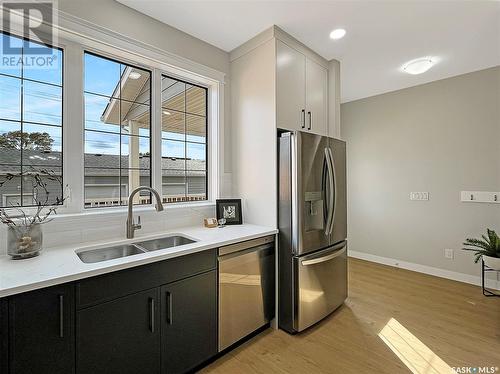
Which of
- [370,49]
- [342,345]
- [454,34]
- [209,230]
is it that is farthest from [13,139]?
[454,34]

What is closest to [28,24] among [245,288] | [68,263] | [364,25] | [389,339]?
[68,263]

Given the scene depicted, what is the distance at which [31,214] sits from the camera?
169 centimetres

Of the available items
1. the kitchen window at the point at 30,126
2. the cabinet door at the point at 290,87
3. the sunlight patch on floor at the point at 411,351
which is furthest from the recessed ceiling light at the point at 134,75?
the sunlight patch on floor at the point at 411,351

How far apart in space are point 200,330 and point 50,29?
228 cm

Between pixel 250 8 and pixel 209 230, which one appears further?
pixel 209 230

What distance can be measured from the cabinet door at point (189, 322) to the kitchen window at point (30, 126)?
42.0 inches

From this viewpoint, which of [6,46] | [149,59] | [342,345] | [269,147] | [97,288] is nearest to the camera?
[97,288]

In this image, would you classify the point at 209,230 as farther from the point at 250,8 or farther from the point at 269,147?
the point at 250,8

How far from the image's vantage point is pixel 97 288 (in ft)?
4.25

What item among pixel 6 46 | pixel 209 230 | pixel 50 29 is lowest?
pixel 209 230

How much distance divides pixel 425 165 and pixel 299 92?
2250 millimetres

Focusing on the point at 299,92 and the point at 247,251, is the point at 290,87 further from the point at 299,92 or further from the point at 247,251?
the point at 247,251

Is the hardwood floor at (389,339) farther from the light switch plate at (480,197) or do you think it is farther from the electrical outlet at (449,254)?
the light switch plate at (480,197)

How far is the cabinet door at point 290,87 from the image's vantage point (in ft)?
7.62
